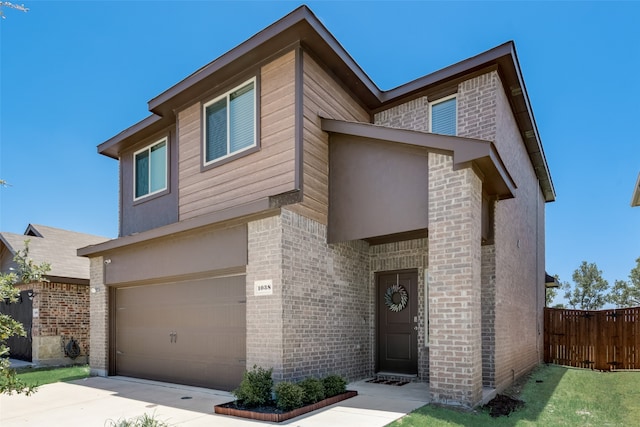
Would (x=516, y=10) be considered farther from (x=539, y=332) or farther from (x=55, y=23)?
(x=55, y=23)

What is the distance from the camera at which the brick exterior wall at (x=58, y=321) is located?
1321 centimetres

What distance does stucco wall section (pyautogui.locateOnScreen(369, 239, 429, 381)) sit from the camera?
8.45 meters

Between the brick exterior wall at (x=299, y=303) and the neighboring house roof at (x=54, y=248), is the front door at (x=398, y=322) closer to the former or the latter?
the brick exterior wall at (x=299, y=303)

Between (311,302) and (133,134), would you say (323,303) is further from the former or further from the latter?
(133,134)

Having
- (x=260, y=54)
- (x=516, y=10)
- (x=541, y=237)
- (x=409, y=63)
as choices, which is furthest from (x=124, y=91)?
(x=541, y=237)

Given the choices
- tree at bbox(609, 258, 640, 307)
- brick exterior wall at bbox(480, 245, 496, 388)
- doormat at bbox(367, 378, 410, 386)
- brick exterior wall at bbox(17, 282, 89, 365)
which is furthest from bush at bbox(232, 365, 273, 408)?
tree at bbox(609, 258, 640, 307)

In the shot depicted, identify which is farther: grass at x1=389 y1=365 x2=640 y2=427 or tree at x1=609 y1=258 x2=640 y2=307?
tree at x1=609 y1=258 x2=640 y2=307

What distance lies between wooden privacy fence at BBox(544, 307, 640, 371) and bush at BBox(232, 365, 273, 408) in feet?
34.2

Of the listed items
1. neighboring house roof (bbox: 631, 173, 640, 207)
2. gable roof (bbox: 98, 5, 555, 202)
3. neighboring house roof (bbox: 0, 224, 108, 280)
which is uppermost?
gable roof (bbox: 98, 5, 555, 202)

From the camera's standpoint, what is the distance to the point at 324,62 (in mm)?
8117

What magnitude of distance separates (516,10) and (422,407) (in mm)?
10782

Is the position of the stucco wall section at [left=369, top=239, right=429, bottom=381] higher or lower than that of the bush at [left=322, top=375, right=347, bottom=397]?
higher

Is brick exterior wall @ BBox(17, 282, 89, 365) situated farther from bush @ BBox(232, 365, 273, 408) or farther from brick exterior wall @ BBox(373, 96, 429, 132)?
brick exterior wall @ BBox(373, 96, 429, 132)

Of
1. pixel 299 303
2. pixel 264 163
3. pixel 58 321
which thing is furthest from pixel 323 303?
pixel 58 321
